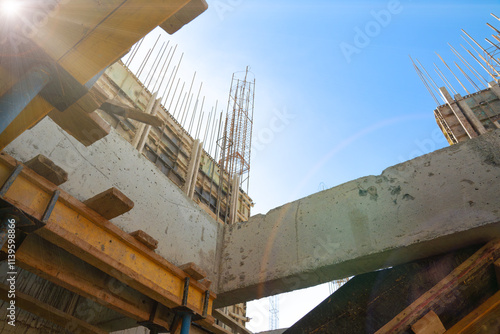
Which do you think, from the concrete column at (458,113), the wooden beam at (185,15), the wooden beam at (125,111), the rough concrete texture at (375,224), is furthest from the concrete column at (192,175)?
the concrete column at (458,113)

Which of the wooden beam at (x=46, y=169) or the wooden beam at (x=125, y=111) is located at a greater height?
the wooden beam at (x=125, y=111)

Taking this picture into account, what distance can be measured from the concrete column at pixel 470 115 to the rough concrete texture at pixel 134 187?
11759mm

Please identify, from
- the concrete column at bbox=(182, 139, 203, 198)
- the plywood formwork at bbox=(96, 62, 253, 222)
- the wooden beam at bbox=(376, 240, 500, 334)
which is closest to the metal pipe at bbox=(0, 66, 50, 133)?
the wooden beam at bbox=(376, 240, 500, 334)

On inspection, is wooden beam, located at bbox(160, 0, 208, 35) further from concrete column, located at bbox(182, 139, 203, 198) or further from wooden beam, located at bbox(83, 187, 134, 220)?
concrete column, located at bbox(182, 139, 203, 198)

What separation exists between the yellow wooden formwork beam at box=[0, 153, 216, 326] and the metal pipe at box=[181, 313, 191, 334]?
0.08m

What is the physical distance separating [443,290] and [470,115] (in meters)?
12.2

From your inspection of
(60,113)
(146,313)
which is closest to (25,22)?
(60,113)

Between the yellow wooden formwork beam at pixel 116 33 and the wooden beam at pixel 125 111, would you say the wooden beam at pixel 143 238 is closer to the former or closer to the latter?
the wooden beam at pixel 125 111

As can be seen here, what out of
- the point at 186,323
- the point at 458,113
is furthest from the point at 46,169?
the point at 458,113

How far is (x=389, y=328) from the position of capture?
265cm

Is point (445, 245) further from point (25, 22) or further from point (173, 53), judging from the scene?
point (173, 53)

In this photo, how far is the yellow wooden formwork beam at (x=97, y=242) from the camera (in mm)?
2145

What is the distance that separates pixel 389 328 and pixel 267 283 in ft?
4.38

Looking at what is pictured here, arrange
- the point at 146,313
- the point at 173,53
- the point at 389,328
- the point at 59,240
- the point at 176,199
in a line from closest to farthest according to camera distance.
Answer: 1. the point at 59,240
2. the point at 389,328
3. the point at 146,313
4. the point at 176,199
5. the point at 173,53
